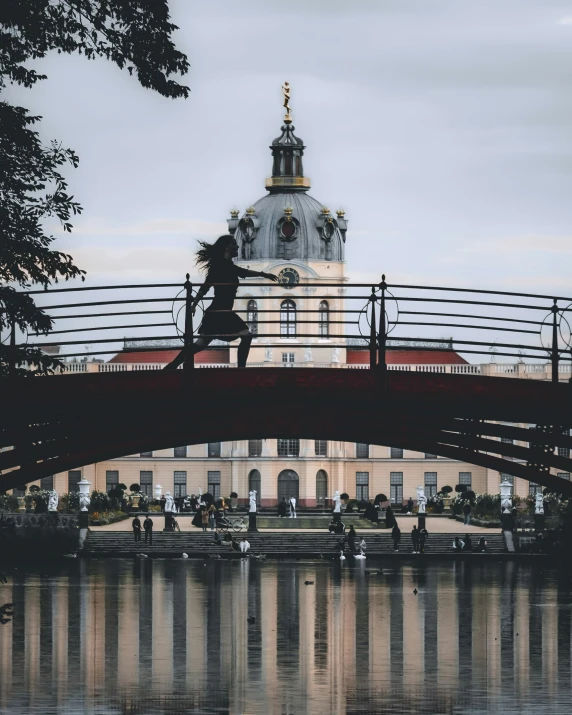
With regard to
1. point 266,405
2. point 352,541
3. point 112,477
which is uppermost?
point 266,405

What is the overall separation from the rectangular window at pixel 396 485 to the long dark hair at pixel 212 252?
108 m

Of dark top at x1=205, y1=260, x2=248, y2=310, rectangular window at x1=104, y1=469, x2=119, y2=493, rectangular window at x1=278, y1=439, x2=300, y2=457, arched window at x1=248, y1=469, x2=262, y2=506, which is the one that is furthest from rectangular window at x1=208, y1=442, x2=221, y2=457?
dark top at x1=205, y1=260, x2=248, y2=310

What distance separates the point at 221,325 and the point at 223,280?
0.56 meters

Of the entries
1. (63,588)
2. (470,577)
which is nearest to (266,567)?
(470,577)

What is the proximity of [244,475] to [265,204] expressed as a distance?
1811 centimetres

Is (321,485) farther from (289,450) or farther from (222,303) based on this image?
(222,303)

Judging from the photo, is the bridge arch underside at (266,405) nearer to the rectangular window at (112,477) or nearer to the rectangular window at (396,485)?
the rectangular window at (112,477)

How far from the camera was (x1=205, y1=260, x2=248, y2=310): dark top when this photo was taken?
24328 millimetres

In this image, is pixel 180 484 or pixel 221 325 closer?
→ pixel 221 325

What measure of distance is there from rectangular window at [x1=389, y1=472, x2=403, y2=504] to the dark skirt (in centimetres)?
10840

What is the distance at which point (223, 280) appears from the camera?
2438 centimetres

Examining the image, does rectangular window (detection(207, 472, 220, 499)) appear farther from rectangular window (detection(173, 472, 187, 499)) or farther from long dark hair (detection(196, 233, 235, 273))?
long dark hair (detection(196, 233, 235, 273))

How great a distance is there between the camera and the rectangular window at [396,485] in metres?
132

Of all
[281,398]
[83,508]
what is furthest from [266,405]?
[83,508]
